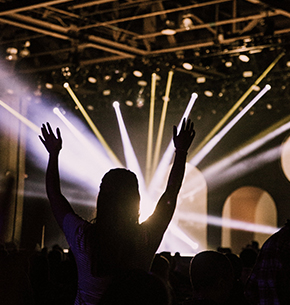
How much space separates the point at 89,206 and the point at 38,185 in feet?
5.04

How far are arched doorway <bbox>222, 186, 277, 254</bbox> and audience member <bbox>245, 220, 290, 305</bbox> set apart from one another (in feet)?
34.7

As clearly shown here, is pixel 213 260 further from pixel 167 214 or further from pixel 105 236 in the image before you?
pixel 105 236

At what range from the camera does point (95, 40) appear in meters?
9.26

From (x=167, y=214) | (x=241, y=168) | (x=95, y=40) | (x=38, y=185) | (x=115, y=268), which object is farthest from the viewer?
(x=38, y=185)

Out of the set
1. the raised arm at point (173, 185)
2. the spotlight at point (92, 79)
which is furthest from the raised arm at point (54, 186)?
the spotlight at point (92, 79)

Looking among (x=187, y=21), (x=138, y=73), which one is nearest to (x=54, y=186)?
(x=187, y=21)

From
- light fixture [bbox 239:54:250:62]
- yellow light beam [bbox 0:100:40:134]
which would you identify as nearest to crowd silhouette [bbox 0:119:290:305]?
light fixture [bbox 239:54:250:62]

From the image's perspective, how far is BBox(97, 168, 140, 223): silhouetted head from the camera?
173cm

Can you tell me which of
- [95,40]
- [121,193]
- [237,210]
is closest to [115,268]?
[121,193]

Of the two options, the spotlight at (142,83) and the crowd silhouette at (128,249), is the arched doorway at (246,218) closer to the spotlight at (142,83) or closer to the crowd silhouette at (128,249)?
the spotlight at (142,83)

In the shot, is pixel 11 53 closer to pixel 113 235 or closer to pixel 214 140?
pixel 214 140

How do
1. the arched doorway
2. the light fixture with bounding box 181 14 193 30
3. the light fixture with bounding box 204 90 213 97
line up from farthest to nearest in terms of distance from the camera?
the arched doorway, the light fixture with bounding box 204 90 213 97, the light fixture with bounding box 181 14 193 30

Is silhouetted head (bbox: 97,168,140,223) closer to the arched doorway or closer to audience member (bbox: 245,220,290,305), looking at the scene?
audience member (bbox: 245,220,290,305)

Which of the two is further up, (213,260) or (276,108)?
(276,108)
